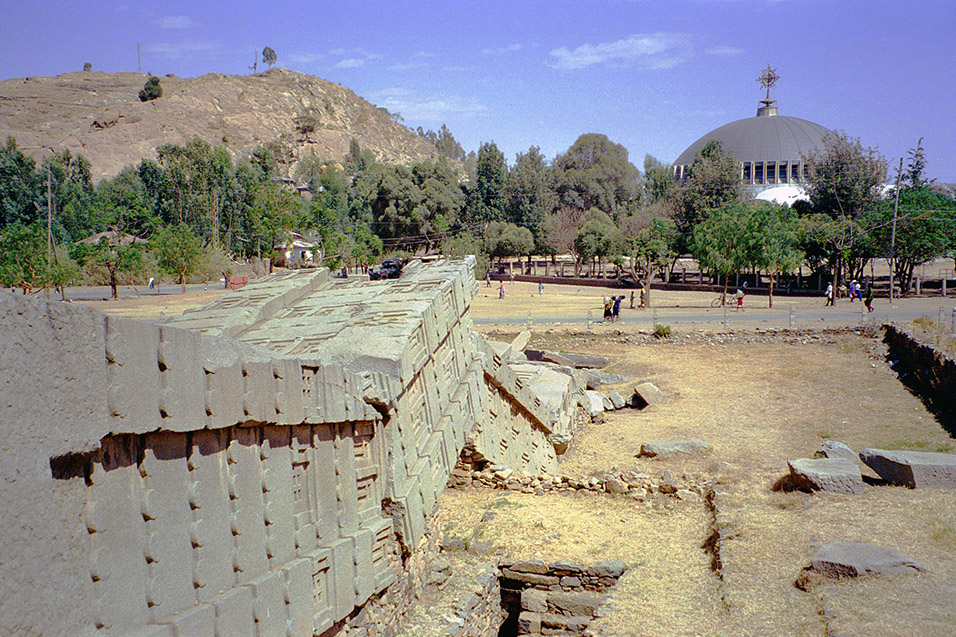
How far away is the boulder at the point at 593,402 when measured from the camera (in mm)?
15484

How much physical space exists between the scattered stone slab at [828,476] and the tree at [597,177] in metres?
61.7

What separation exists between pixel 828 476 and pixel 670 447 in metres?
3.51

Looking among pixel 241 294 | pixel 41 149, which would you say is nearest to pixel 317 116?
pixel 41 149

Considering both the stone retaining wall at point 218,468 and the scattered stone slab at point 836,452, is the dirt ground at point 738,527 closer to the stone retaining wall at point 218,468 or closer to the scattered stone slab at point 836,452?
the scattered stone slab at point 836,452

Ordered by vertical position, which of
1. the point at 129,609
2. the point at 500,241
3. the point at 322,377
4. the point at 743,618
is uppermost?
the point at 500,241

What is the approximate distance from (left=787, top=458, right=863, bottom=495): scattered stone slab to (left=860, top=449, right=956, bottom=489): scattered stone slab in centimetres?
37

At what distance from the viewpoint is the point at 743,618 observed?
563cm

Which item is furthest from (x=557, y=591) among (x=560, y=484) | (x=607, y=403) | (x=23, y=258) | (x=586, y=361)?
(x=23, y=258)

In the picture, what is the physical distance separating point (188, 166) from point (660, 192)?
50.4m

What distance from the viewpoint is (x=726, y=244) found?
3375 centimetres

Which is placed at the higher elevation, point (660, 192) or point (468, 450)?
point (660, 192)

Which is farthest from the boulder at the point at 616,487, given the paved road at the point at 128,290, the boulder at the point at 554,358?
the paved road at the point at 128,290

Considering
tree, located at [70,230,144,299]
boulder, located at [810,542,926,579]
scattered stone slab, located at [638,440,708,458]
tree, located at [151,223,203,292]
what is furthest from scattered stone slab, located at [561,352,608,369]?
tree, located at [151,223,203,292]

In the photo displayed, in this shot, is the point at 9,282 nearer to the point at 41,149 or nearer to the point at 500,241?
the point at 500,241
